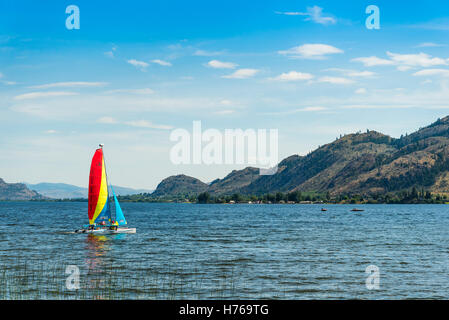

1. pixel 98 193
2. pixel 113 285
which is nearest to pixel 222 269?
pixel 113 285

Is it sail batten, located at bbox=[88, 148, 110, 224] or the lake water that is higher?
sail batten, located at bbox=[88, 148, 110, 224]

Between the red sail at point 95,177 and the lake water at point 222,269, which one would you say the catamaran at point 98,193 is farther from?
the lake water at point 222,269

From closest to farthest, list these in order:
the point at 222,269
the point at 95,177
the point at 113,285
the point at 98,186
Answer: the point at 113,285 → the point at 222,269 → the point at 95,177 → the point at 98,186

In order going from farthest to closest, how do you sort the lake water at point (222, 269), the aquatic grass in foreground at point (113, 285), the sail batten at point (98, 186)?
the sail batten at point (98, 186) < the lake water at point (222, 269) < the aquatic grass in foreground at point (113, 285)

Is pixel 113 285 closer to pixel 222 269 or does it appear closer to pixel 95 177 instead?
pixel 222 269

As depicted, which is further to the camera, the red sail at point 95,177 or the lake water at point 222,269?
the red sail at point 95,177

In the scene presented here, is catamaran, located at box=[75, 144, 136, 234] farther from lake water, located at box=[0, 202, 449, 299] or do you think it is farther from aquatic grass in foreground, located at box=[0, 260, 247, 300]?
aquatic grass in foreground, located at box=[0, 260, 247, 300]

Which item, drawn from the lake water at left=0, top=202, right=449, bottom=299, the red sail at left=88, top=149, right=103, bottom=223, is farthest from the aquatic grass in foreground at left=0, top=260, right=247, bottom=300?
the red sail at left=88, top=149, right=103, bottom=223

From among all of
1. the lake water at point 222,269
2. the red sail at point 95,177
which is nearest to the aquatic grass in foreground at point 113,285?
the lake water at point 222,269

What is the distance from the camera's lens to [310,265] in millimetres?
58875

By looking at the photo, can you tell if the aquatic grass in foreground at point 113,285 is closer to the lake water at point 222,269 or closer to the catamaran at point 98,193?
the lake water at point 222,269

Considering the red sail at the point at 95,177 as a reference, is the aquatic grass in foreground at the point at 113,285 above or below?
below

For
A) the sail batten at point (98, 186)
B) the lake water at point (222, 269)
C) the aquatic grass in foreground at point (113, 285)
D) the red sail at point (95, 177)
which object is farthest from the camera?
the sail batten at point (98, 186)
